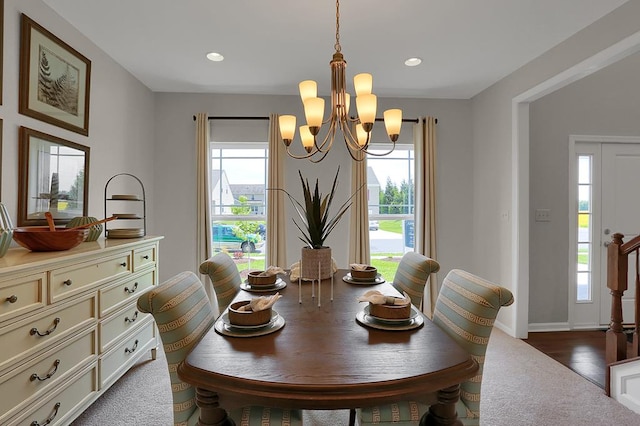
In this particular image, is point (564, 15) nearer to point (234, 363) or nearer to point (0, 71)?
point (234, 363)

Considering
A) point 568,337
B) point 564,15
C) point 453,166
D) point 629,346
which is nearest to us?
point 564,15

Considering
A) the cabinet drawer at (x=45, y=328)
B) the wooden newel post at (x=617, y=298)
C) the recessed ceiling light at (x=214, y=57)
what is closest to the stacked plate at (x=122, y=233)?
the cabinet drawer at (x=45, y=328)

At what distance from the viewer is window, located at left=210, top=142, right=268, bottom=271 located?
12.4 feet

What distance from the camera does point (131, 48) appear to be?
106 inches

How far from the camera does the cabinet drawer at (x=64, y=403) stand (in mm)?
1496

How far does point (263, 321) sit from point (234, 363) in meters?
0.27

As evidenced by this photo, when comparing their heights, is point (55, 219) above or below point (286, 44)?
below

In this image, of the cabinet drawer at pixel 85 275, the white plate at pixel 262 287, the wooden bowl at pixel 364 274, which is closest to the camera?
the cabinet drawer at pixel 85 275

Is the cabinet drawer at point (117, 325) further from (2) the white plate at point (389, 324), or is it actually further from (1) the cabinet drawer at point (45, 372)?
(2) the white plate at point (389, 324)

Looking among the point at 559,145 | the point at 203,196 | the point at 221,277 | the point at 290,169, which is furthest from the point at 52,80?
the point at 559,145

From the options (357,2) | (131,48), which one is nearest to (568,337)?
(357,2)

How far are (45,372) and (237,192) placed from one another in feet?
8.12

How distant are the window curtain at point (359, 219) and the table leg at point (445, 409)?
2497 millimetres

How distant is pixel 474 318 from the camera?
1.28 metres
